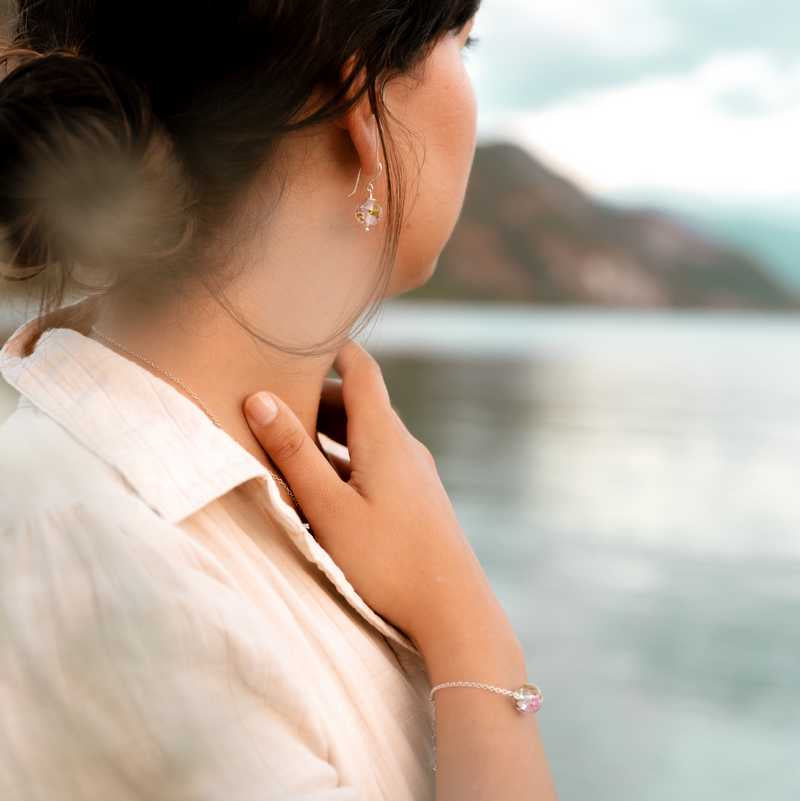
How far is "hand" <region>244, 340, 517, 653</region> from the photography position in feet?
2.49

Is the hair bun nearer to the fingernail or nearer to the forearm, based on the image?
the fingernail

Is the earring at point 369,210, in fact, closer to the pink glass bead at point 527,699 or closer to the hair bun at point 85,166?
the hair bun at point 85,166

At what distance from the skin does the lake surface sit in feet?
0.21

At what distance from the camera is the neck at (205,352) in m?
0.73

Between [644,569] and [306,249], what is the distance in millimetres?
2912

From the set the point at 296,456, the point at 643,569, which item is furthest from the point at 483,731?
the point at 643,569

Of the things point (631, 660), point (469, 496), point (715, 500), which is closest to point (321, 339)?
point (631, 660)

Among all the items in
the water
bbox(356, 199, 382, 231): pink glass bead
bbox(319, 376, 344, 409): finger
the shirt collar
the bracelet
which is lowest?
the bracelet

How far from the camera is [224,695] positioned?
576 millimetres

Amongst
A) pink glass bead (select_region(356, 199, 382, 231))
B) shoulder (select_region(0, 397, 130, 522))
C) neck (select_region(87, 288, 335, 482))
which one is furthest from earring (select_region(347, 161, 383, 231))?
shoulder (select_region(0, 397, 130, 522))

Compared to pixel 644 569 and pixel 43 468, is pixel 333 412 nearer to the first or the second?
pixel 43 468

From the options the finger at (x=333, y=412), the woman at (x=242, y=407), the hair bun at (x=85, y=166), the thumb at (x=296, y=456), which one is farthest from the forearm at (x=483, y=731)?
the hair bun at (x=85, y=166)

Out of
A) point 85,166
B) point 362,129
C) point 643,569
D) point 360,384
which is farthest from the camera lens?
point 643,569

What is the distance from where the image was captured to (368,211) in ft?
2.56
